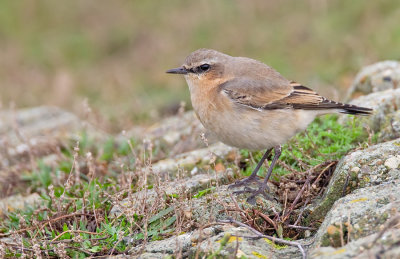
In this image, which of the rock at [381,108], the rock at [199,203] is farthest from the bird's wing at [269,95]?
the rock at [199,203]

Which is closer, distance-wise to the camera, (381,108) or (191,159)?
(381,108)

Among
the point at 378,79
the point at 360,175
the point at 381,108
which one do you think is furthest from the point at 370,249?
the point at 378,79

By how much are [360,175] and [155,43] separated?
1334 centimetres

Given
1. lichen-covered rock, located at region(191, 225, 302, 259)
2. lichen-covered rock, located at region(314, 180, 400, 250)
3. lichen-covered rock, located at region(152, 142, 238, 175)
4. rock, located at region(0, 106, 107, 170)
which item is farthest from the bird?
rock, located at region(0, 106, 107, 170)

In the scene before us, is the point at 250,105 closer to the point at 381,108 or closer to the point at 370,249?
the point at 381,108

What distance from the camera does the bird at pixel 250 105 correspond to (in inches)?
244

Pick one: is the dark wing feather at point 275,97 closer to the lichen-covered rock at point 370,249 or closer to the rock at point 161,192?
the rock at point 161,192

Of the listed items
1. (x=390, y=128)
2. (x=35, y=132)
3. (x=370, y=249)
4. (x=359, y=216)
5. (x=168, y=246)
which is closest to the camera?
(x=370, y=249)

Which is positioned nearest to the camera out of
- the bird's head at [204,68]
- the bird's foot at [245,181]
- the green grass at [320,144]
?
the bird's foot at [245,181]

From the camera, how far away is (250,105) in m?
6.39

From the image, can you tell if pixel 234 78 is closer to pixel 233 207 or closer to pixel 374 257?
pixel 233 207

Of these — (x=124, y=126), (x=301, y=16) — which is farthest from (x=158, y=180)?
(x=301, y=16)

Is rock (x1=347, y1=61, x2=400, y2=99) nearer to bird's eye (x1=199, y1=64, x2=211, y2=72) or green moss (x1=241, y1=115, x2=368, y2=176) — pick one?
green moss (x1=241, y1=115, x2=368, y2=176)

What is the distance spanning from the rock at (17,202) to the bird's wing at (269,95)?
2795mm
